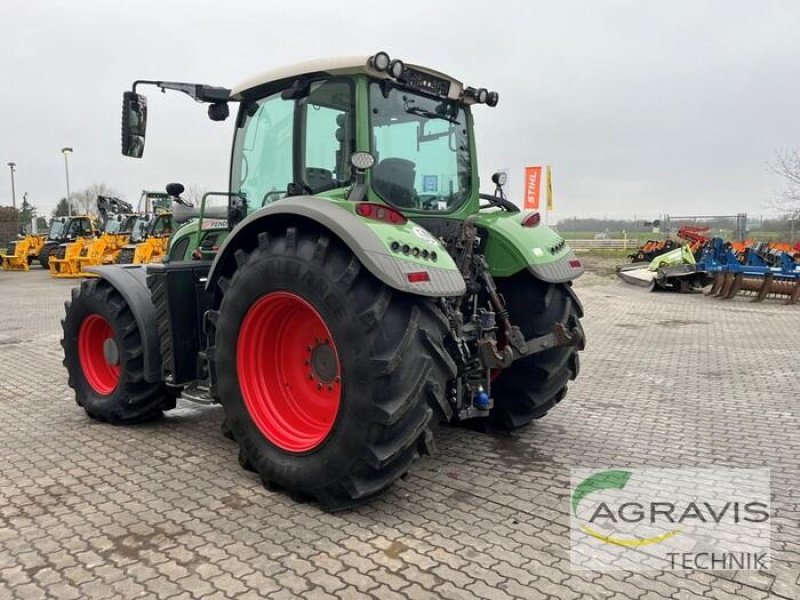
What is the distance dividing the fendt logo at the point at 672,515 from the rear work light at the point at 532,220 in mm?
1747

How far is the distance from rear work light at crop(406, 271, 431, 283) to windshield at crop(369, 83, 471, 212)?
921 mm

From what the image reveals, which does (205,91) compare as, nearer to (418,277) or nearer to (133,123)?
(133,123)

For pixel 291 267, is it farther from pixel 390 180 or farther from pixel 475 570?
pixel 475 570

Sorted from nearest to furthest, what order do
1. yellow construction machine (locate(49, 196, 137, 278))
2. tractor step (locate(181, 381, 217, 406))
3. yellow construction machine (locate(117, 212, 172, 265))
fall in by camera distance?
tractor step (locate(181, 381, 217, 406)) < yellow construction machine (locate(117, 212, 172, 265)) < yellow construction machine (locate(49, 196, 137, 278))

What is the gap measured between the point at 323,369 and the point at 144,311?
1.77m

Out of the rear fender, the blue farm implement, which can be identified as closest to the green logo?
the rear fender

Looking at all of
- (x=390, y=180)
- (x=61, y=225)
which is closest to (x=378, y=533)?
(x=390, y=180)

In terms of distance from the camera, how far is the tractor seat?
404 centimetres

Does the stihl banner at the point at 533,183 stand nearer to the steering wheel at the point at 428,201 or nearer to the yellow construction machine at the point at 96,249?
the yellow construction machine at the point at 96,249

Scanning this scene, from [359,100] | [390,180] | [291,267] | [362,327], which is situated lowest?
[362,327]

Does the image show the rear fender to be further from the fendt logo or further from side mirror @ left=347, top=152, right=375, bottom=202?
the fendt logo

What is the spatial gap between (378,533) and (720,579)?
155cm

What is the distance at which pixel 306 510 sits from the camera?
3475 millimetres

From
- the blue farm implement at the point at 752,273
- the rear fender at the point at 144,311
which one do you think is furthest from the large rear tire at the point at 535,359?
the blue farm implement at the point at 752,273
